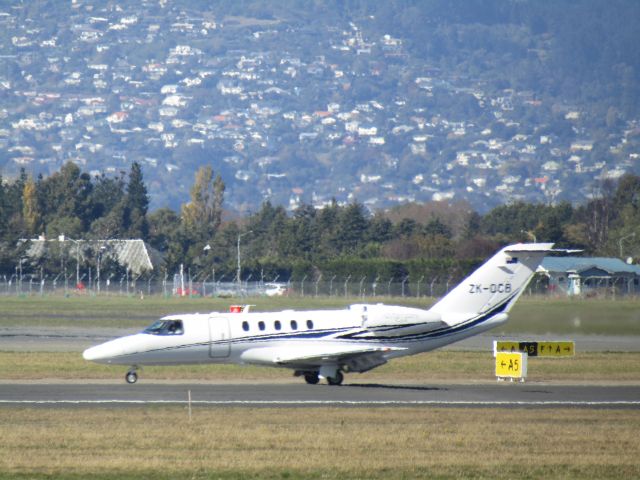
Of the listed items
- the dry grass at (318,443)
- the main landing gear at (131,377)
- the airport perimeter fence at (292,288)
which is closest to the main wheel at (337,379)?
the main landing gear at (131,377)

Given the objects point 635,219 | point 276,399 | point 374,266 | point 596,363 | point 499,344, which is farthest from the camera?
point 635,219

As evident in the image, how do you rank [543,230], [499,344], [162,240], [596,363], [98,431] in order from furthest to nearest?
1. [162,240]
2. [543,230]
3. [596,363]
4. [499,344]
5. [98,431]

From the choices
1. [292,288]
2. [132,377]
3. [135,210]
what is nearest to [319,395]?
[132,377]

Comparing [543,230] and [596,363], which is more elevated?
[543,230]

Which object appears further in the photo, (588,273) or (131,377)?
(588,273)

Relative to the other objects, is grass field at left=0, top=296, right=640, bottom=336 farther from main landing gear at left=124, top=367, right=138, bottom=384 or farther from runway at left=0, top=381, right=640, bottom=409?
main landing gear at left=124, top=367, right=138, bottom=384

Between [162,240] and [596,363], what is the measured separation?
5309 inches

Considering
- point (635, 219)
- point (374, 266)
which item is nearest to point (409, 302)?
point (374, 266)

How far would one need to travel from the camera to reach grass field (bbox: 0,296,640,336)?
60281mm

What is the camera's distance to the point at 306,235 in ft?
522

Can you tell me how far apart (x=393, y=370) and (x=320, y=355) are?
799 cm

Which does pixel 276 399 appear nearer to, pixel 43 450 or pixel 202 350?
pixel 202 350

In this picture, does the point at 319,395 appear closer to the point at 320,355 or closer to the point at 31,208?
the point at 320,355

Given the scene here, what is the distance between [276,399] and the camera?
116ft
